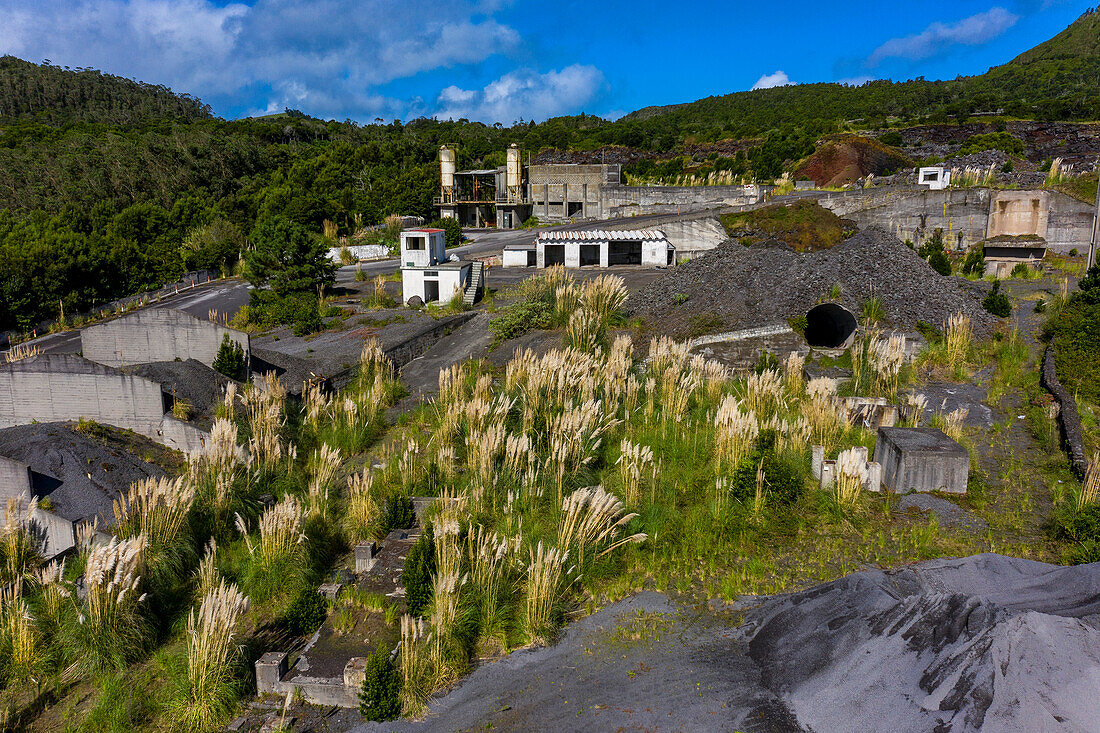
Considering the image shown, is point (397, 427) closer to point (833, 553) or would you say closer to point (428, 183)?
point (833, 553)

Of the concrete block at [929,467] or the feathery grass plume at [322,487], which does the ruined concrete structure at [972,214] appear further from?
the feathery grass plume at [322,487]

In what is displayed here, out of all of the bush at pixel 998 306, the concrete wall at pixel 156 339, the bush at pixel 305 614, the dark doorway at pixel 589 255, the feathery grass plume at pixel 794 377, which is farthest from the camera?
the dark doorway at pixel 589 255

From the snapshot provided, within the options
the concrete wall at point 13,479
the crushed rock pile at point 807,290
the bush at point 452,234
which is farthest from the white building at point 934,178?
the concrete wall at point 13,479

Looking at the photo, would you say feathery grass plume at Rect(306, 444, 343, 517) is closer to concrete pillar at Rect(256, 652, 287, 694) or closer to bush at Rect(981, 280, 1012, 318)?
concrete pillar at Rect(256, 652, 287, 694)

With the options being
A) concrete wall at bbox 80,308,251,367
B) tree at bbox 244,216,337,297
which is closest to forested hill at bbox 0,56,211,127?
tree at bbox 244,216,337,297

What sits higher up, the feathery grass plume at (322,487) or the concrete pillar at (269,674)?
the feathery grass plume at (322,487)

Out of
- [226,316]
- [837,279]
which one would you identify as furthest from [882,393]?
[226,316]

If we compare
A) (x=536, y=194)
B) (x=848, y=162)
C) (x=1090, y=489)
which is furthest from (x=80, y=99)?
(x=1090, y=489)
